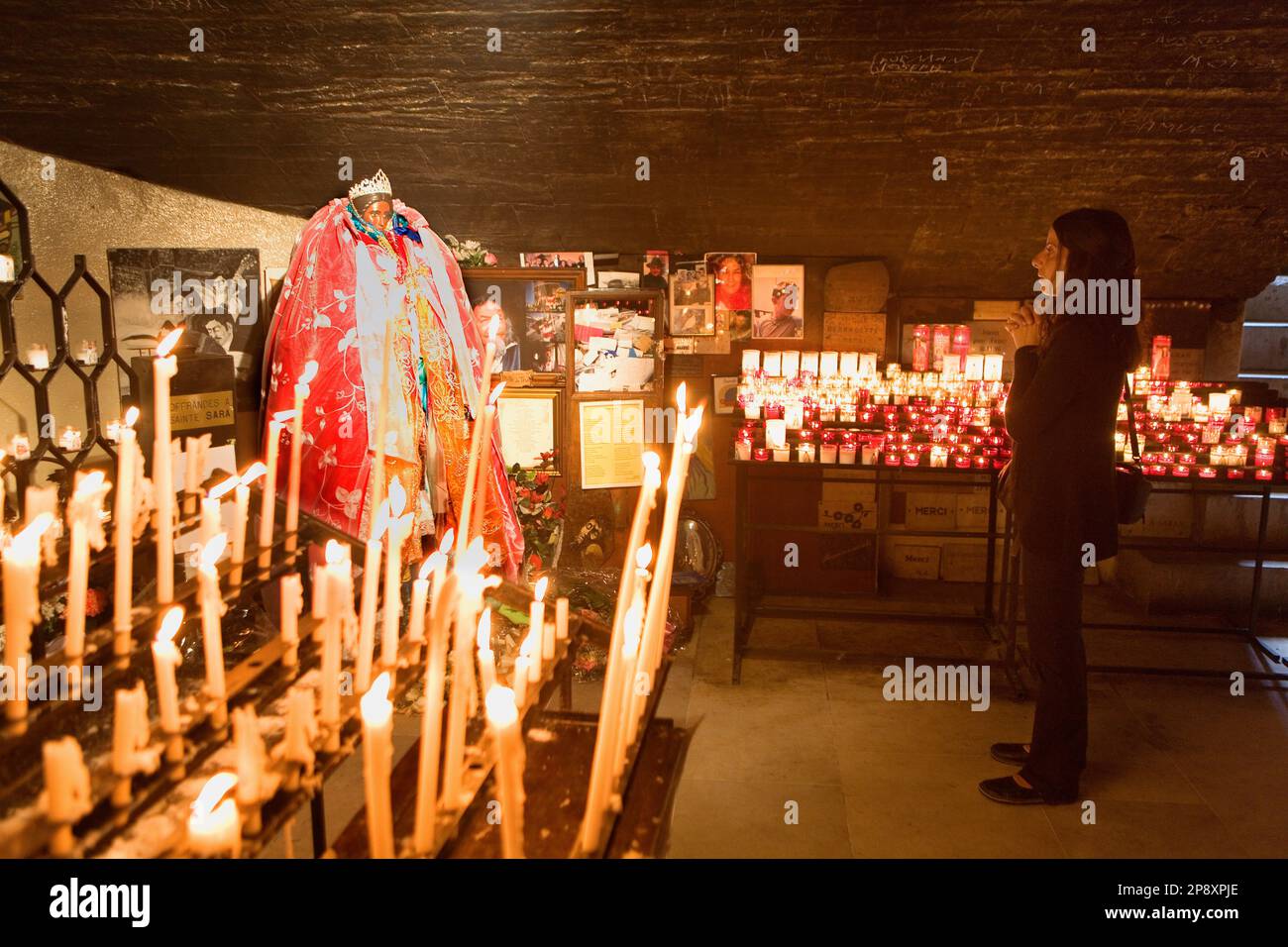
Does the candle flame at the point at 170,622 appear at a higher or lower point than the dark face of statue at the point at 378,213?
lower

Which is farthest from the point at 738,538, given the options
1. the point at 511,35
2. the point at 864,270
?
the point at 511,35

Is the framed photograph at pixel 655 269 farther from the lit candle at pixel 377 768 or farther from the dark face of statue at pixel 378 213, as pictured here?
the lit candle at pixel 377 768

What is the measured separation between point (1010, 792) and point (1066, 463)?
4.43 feet

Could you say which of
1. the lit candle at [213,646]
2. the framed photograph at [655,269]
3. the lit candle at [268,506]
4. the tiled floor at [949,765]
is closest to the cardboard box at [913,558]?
the tiled floor at [949,765]

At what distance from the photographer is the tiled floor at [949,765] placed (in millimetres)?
3201

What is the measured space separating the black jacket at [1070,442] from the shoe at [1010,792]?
993 mm

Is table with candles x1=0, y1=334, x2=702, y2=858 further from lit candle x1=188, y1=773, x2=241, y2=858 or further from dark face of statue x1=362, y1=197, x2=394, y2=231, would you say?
dark face of statue x1=362, y1=197, x2=394, y2=231

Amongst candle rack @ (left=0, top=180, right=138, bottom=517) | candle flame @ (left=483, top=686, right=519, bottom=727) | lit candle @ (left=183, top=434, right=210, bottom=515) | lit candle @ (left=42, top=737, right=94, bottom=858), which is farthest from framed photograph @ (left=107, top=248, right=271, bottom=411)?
candle flame @ (left=483, top=686, right=519, bottom=727)

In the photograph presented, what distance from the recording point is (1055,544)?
320 cm

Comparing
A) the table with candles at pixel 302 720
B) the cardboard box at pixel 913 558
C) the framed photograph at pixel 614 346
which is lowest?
the cardboard box at pixel 913 558

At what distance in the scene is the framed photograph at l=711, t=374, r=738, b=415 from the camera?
6082mm

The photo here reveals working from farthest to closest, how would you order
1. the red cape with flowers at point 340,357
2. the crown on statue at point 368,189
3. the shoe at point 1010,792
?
the crown on statue at point 368,189, the red cape with flowers at point 340,357, the shoe at point 1010,792
